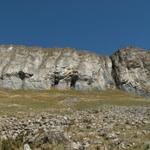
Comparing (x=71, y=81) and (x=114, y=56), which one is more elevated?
(x=114, y=56)

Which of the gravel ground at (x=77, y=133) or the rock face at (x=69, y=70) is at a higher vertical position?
the rock face at (x=69, y=70)

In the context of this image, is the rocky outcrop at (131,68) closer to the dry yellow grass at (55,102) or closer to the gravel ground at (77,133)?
the dry yellow grass at (55,102)

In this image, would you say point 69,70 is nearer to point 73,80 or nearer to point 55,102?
point 73,80

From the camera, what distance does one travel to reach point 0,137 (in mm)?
26297

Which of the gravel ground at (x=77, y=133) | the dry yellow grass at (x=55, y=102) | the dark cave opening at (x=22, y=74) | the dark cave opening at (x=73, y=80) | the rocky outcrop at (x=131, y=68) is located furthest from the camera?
the rocky outcrop at (x=131, y=68)

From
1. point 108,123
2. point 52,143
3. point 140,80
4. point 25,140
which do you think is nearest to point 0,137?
point 25,140

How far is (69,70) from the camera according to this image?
118438 millimetres

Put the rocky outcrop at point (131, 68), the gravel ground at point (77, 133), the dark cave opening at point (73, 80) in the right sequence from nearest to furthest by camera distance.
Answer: the gravel ground at point (77, 133), the dark cave opening at point (73, 80), the rocky outcrop at point (131, 68)

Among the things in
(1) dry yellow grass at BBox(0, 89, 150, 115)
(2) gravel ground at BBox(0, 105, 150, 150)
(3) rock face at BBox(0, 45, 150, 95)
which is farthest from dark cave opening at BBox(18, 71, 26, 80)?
(2) gravel ground at BBox(0, 105, 150, 150)

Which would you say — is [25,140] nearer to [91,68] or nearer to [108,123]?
[108,123]

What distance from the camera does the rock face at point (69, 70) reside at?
115 m

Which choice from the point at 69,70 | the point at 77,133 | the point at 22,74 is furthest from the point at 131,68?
the point at 77,133

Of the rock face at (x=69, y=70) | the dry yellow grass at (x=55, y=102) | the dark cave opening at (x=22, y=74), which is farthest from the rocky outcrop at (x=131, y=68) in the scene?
the dark cave opening at (x=22, y=74)

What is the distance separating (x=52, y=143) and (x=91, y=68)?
324 ft
